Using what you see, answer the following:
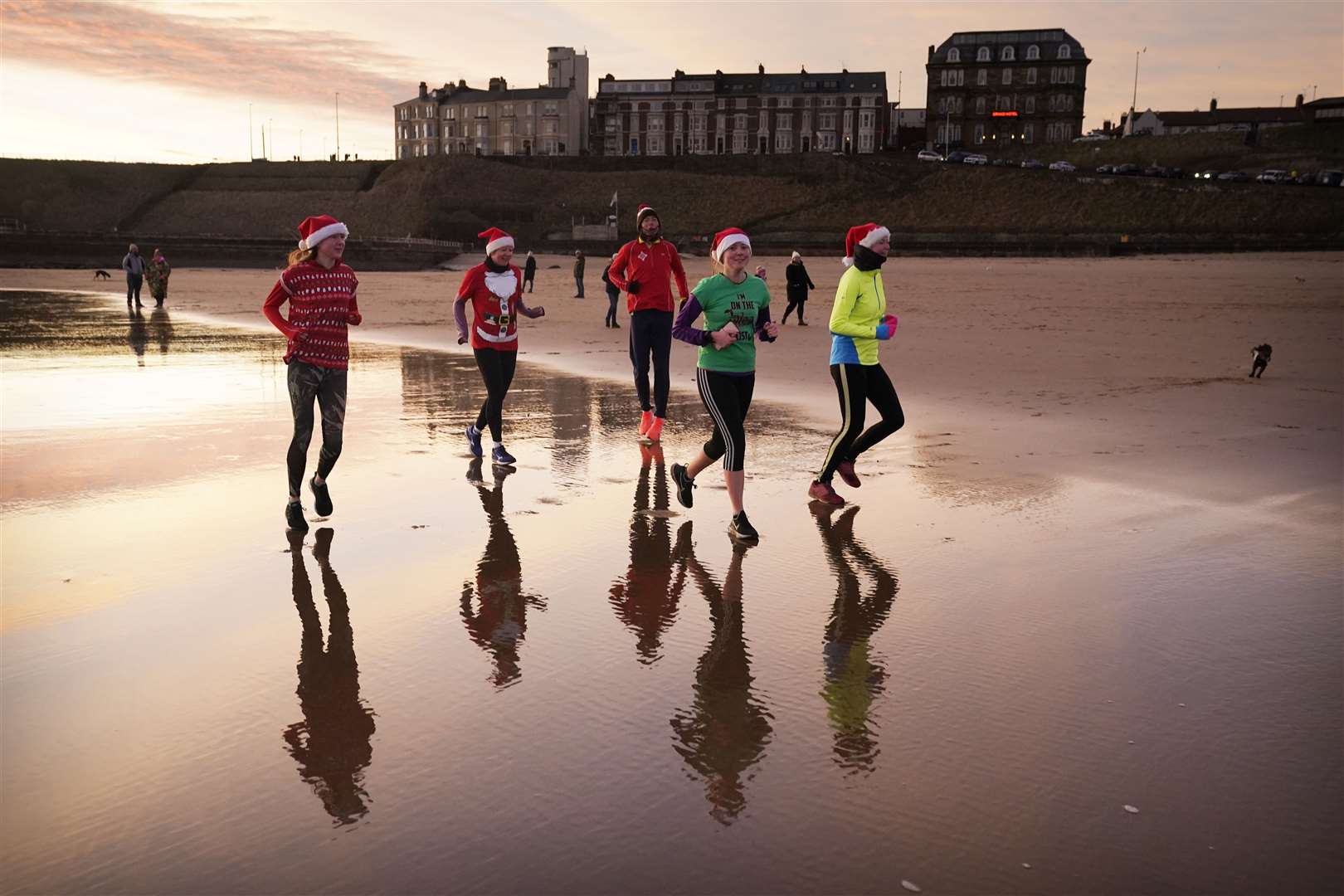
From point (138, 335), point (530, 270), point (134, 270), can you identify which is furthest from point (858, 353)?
point (530, 270)

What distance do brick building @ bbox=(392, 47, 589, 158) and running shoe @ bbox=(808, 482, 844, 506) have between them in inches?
4397

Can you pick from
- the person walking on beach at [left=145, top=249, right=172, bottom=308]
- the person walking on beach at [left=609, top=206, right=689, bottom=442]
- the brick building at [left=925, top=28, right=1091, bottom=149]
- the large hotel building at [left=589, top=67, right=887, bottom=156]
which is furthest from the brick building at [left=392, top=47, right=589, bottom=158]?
the person walking on beach at [left=609, top=206, right=689, bottom=442]

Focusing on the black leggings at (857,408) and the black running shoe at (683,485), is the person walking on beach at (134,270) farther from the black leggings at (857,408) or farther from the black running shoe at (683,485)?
the black leggings at (857,408)

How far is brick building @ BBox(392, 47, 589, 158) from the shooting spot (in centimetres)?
11894

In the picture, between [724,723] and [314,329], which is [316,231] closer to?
[314,329]

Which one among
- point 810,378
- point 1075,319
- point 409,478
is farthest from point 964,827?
point 1075,319

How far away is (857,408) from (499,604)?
3.36 metres

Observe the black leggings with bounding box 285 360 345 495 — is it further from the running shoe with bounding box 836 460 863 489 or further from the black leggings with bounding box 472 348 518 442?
the running shoe with bounding box 836 460 863 489

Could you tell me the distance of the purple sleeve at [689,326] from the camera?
655 cm

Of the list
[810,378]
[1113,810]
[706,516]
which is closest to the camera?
[1113,810]

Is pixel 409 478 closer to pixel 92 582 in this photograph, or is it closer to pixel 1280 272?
pixel 92 582

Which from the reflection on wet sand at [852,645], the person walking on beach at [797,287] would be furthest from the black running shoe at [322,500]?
the person walking on beach at [797,287]

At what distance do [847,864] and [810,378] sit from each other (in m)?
11.9

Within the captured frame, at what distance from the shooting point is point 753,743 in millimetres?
3611
